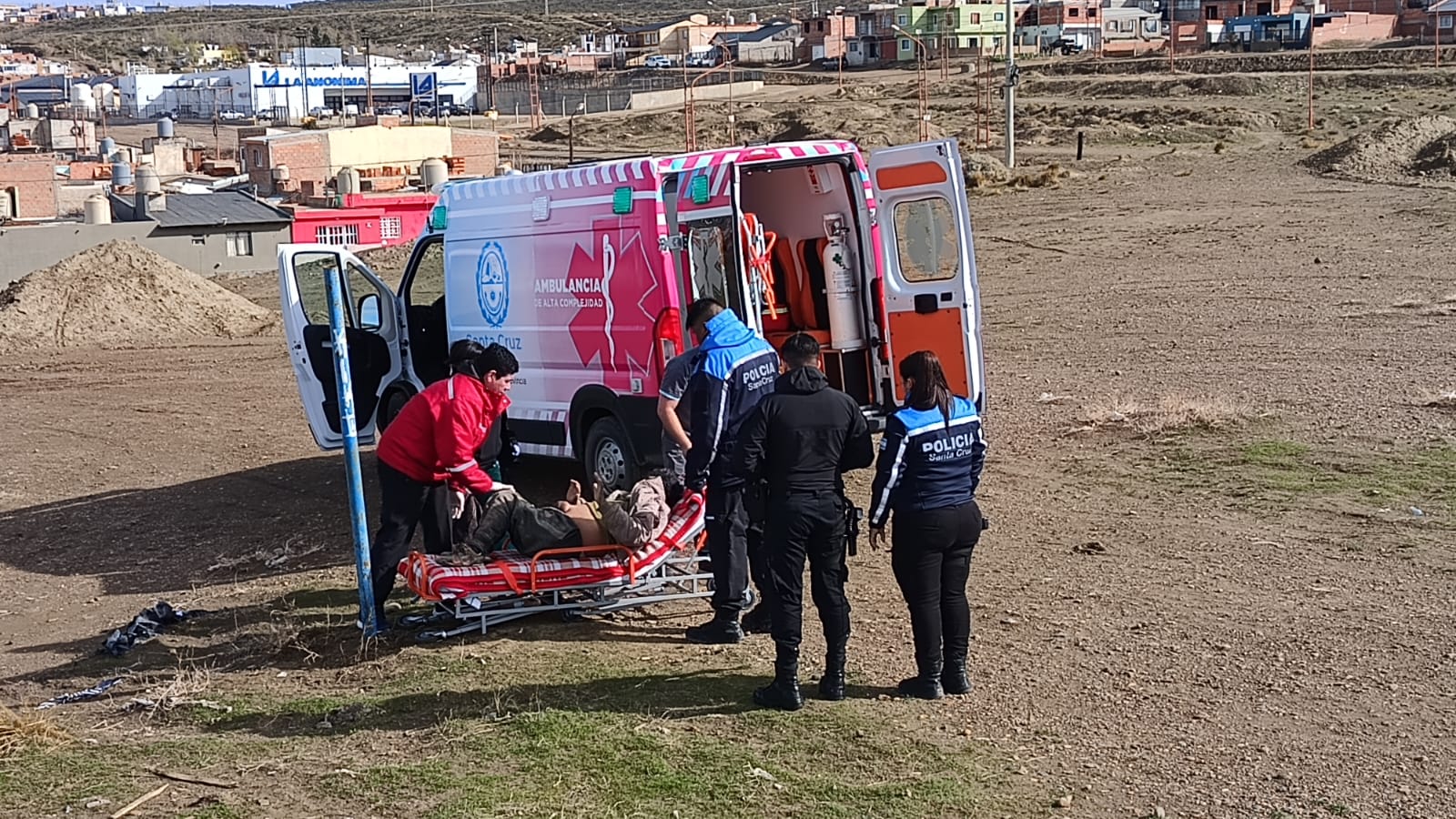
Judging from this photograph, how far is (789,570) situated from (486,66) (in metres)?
106

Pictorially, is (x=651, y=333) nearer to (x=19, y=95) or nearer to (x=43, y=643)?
(x=43, y=643)

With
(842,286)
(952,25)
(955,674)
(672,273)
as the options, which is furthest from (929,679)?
(952,25)

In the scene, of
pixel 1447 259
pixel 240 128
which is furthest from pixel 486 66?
pixel 1447 259

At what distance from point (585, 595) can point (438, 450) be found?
1.22 metres

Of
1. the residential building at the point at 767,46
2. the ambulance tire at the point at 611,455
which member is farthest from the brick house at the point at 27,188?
the residential building at the point at 767,46

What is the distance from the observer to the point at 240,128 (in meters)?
94.1

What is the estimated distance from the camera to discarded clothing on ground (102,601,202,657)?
964 centimetres

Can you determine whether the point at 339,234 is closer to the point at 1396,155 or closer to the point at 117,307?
the point at 117,307

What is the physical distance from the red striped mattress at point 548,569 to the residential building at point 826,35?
89753 millimetres

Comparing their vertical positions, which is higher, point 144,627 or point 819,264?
point 819,264

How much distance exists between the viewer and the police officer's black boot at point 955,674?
25.6ft

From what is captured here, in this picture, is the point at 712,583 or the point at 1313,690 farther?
the point at 712,583

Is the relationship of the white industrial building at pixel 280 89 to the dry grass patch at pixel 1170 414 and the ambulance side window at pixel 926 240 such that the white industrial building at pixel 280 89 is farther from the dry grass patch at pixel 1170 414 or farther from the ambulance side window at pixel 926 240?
the ambulance side window at pixel 926 240

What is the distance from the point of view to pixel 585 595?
31.5 feet
